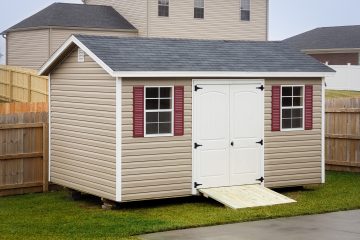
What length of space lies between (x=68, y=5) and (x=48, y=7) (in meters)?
1.19

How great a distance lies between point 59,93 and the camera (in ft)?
60.7

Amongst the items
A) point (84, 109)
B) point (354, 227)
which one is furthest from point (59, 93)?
point (354, 227)

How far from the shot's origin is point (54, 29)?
4388 centimetres

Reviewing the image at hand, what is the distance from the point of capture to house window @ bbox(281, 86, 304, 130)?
1836 cm

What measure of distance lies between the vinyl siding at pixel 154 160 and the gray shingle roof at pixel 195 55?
0.45 meters

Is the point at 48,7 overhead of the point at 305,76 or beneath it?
overhead

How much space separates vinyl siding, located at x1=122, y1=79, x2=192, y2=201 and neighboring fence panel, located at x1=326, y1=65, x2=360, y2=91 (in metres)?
37.0

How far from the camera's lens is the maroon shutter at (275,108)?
18.1 metres

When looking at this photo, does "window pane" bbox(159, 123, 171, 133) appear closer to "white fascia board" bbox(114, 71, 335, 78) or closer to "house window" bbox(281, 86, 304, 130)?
"white fascia board" bbox(114, 71, 335, 78)

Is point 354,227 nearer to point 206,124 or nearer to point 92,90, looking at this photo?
point 206,124

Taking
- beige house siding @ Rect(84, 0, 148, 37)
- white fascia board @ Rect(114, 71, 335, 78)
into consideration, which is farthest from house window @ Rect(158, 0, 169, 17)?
white fascia board @ Rect(114, 71, 335, 78)

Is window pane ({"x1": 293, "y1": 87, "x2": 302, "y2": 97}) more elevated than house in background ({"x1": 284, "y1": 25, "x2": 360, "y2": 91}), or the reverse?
house in background ({"x1": 284, "y1": 25, "x2": 360, "y2": 91})

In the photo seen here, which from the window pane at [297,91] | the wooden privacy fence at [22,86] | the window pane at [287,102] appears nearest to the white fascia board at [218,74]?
the window pane at [297,91]

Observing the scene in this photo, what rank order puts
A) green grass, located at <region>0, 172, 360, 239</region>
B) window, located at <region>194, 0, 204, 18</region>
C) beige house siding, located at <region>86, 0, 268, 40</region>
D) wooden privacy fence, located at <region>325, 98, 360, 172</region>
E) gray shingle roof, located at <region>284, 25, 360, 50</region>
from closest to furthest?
green grass, located at <region>0, 172, 360, 239</region> → wooden privacy fence, located at <region>325, 98, 360, 172</region> → beige house siding, located at <region>86, 0, 268, 40</region> → window, located at <region>194, 0, 204, 18</region> → gray shingle roof, located at <region>284, 25, 360, 50</region>
